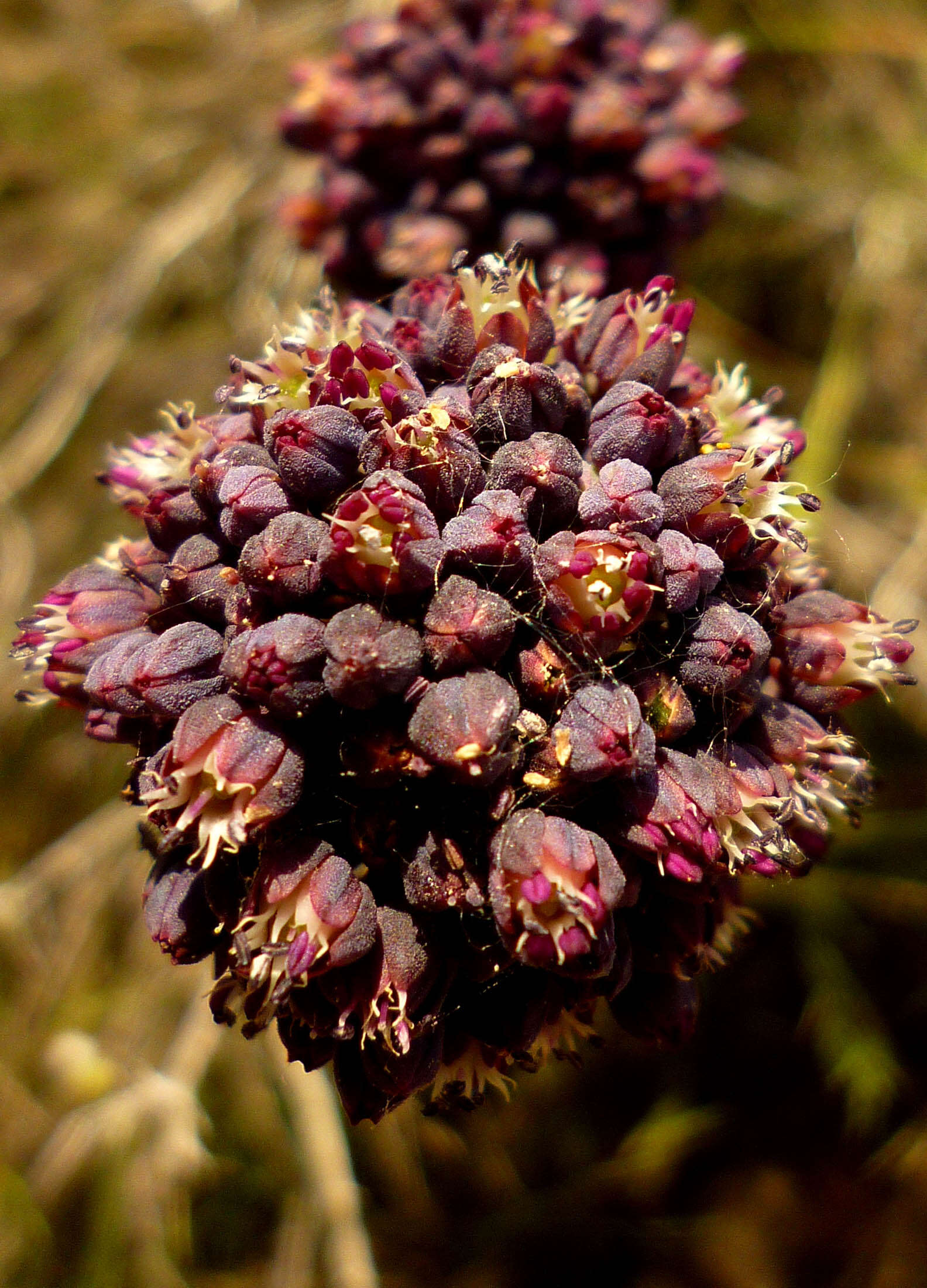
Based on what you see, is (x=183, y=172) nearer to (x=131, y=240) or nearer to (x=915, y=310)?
(x=131, y=240)

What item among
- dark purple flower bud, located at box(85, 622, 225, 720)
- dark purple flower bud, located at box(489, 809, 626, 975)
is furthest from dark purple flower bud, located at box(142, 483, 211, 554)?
dark purple flower bud, located at box(489, 809, 626, 975)

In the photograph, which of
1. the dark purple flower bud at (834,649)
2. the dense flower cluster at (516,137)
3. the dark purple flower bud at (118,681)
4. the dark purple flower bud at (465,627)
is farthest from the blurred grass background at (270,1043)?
the dark purple flower bud at (465,627)

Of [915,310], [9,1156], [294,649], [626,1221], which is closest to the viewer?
[294,649]

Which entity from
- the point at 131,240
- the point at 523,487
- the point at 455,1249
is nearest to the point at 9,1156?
the point at 455,1249

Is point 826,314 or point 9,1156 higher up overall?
point 826,314

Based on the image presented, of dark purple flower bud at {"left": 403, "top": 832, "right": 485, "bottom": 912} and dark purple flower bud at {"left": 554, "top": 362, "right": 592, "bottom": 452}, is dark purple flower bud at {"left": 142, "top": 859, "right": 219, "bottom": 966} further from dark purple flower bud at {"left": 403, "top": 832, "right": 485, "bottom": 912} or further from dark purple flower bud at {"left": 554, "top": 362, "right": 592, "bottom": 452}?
dark purple flower bud at {"left": 554, "top": 362, "right": 592, "bottom": 452}

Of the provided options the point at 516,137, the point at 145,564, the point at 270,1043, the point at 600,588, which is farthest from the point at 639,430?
Result: the point at 270,1043

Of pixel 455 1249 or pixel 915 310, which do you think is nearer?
pixel 455 1249

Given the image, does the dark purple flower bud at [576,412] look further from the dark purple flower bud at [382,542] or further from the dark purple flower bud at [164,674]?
the dark purple flower bud at [164,674]
